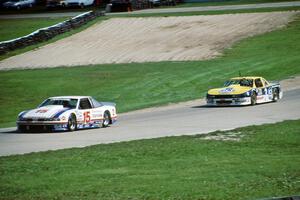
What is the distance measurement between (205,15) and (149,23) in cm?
386

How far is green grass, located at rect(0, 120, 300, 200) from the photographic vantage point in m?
14.9

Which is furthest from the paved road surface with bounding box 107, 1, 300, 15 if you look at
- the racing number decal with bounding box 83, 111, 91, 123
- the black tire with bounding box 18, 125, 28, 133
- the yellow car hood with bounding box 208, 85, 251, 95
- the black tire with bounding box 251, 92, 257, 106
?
the black tire with bounding box 18, 125, 28, 133

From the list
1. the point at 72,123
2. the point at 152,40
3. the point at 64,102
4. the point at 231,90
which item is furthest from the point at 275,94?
the point at 152,40

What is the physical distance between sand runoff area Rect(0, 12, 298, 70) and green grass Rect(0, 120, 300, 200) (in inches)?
1036

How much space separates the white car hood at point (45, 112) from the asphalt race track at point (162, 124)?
630 millimetres

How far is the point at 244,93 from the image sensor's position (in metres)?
32.4

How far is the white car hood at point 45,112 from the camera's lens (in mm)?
25719

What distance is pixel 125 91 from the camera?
124 ft

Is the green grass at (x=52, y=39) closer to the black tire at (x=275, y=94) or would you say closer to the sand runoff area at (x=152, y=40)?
the sand runoff area at (x=152, y=40)

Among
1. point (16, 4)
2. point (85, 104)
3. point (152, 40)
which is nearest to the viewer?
point (85, 104)

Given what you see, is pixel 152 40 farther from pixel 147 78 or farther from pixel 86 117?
pixel 86 117

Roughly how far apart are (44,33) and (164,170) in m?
40.5

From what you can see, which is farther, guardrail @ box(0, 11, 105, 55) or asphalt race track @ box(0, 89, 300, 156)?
guardrail @ box(0, 11, 105, 55)

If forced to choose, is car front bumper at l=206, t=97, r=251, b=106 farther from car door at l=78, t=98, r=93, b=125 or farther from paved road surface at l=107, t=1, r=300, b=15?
paved road surface at l=107, t=1, r=300, b=15
